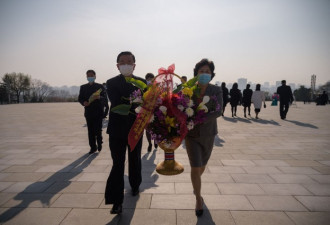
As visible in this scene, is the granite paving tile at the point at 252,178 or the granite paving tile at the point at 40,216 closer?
the granite paving tile at the point at 40,216

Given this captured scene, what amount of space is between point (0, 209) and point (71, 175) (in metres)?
1.37

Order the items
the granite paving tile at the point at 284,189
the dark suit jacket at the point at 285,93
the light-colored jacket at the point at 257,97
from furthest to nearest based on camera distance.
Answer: the light-colored jacket at the point at 257,97
the dark suit jacket at the point at 285,93
the granite paving tile at the point at 284,189

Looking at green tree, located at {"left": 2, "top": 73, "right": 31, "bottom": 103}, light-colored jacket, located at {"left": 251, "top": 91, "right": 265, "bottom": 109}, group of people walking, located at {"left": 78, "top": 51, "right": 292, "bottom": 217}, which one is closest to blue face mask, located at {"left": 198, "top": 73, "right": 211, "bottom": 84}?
group of people walking, located at {"left": 78, "top": 51, "right": 292, "bottom": 217}

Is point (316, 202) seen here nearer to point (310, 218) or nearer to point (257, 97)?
point (310, 218)

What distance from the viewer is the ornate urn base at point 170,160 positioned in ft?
7.79

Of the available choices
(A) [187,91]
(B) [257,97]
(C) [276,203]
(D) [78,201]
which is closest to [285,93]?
(B) [257,97]

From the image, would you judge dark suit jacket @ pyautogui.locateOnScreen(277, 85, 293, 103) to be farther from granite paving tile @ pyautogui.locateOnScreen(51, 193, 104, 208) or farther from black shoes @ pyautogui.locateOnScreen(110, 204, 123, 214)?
black shoes @ pyautogui.locateOnScreen(110, 204, 123, 214)

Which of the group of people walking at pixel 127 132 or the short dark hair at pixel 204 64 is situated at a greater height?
the short dark hair at pixel 204 64

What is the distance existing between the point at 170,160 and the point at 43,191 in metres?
2.54

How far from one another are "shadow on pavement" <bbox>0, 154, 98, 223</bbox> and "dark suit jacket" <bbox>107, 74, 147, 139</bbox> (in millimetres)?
1545

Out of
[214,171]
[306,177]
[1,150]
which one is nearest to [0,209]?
[214,171]

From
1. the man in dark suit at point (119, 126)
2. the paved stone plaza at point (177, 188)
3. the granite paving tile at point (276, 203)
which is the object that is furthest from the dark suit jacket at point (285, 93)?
the man in dark suit at point (119, 126)

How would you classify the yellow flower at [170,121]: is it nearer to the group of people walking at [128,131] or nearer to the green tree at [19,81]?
the group of people walking at [128,131]

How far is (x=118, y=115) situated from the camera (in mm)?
3074
